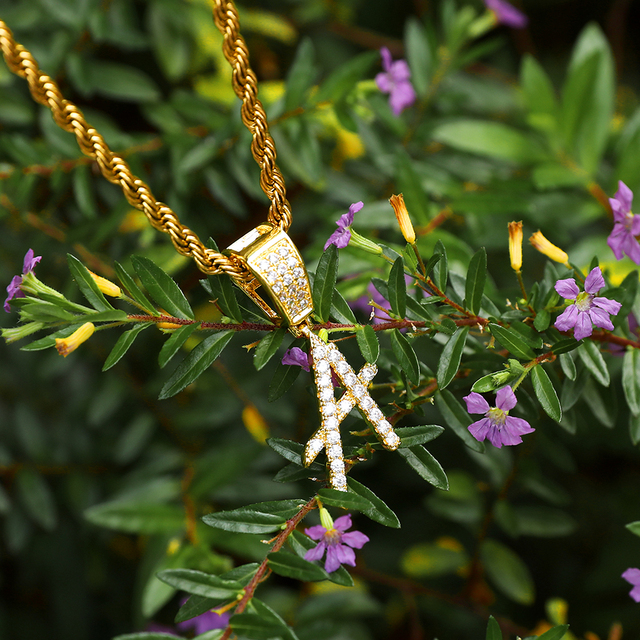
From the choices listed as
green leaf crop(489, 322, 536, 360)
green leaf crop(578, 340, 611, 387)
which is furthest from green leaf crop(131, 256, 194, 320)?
green leaf crop(578, 340, 611, 387)

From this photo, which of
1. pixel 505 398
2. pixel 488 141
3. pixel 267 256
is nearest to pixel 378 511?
pixel 505 398

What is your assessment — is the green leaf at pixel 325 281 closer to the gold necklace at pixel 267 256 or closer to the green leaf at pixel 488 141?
the gold necklace at pixel 267 256

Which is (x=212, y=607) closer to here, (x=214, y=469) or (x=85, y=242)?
(x=214, y=469)

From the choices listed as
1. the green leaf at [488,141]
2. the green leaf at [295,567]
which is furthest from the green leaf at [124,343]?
the green leaf at [488,141]

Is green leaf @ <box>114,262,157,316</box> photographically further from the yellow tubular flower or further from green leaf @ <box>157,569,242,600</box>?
the yellow tubular flower

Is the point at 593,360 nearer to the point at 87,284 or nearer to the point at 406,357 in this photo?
the point at 406,357

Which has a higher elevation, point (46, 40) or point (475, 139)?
point (46, 40)

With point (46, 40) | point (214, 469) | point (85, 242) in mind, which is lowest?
point (214, 469)

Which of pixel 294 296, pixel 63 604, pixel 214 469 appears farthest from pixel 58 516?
pixel 294 296
